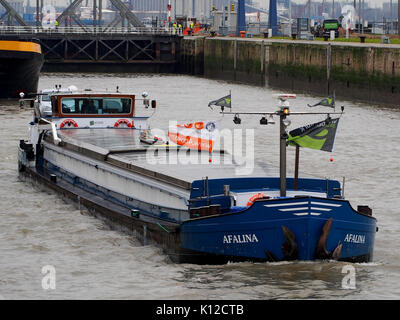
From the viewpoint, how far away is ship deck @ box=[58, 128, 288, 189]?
1816 centimetres

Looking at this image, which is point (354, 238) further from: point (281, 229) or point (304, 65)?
point (304, 65)

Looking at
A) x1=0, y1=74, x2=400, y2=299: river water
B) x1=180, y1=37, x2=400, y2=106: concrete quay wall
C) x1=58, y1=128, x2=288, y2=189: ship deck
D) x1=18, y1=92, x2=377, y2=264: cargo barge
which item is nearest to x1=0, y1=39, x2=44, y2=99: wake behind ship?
x1=180, y1=37, x2=400, y2=106: concrete quay wall

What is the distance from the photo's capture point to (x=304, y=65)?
59.2m

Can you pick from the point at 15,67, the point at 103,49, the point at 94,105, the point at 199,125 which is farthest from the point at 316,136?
the point at 103,49

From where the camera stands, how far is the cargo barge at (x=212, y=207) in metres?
16.1

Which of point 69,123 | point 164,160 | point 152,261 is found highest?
point 69,123

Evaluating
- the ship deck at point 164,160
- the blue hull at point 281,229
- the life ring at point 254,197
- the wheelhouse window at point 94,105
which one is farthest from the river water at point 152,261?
the wheelhouse window at point 94,105

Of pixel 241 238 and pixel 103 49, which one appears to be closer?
pixel 241 238

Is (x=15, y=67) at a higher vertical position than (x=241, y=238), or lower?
higher

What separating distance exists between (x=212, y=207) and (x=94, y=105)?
983 cm

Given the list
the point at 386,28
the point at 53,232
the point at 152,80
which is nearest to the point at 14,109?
the point at 152,80

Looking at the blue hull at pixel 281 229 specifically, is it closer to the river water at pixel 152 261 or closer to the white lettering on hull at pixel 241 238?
the white lettering on hull at pixel 241 238

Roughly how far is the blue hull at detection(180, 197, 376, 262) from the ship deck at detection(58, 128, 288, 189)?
1337mm

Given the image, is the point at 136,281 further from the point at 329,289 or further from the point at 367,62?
the point at 367,62
